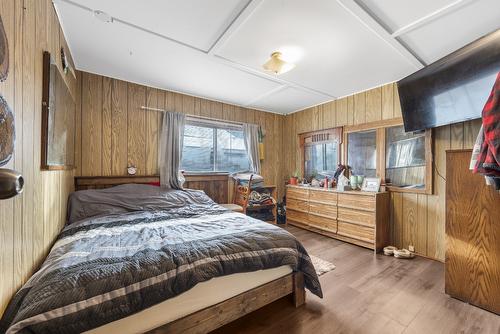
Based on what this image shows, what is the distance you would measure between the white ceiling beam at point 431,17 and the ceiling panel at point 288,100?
1541 millimetres

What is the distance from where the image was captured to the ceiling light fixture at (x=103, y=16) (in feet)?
5.40

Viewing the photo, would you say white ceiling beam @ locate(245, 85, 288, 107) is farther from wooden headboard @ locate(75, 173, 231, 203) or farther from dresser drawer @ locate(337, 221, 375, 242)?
dresser drawer @ locate(337, 221, 375, 242)

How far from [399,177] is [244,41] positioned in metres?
2.72

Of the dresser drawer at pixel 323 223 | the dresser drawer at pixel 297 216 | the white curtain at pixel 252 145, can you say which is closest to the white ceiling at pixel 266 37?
the white curtain at pixel 252 145

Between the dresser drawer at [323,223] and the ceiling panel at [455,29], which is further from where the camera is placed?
the dresser drawer at [323,223]

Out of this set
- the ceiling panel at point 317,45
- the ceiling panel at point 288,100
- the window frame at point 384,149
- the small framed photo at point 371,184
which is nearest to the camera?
the ceiling panel at point 317,45

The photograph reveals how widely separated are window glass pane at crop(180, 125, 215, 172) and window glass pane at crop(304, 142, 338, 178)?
76.1 inches

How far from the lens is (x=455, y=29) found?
69.3 inches

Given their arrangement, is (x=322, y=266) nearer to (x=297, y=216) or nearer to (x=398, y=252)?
(x=398, y=252)

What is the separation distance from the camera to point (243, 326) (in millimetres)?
1519

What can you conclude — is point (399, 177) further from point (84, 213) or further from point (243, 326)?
point (84, 213)

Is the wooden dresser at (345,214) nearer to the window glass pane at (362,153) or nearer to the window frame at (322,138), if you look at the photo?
the window glass pane at (362,153)

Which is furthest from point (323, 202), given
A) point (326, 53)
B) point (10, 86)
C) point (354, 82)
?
point (10, 86)

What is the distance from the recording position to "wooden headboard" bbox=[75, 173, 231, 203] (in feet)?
8.84
